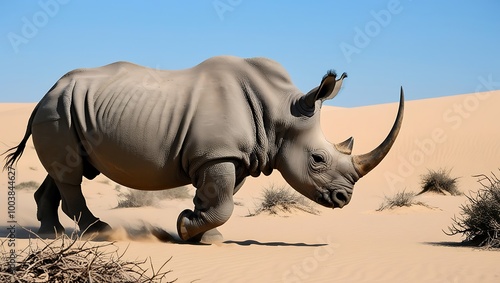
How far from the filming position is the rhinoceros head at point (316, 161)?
8695 mm

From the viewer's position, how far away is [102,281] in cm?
465

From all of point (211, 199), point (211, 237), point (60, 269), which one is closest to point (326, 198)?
point (211, 199)

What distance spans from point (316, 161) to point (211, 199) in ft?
4.50

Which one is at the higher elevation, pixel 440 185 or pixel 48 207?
pixel 440 185

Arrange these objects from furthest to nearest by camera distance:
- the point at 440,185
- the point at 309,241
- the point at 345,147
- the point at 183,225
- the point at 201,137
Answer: the point at 440,185 < the point at 309,241 < the point at 345,147 < the point at 183,225 < the point at 201,137

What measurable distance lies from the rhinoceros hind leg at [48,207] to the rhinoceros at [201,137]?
0.62 m

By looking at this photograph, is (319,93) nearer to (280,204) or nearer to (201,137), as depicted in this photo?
(201,137)

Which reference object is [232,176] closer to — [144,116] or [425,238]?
[144,116]

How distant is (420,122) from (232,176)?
1282 inches

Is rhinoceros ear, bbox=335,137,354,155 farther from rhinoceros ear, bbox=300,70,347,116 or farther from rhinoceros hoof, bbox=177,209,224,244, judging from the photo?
rhinoceros hoof, bbox=177,209,224,244

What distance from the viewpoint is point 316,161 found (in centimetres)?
872

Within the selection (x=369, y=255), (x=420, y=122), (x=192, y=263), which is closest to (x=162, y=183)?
(x=192, y=263)

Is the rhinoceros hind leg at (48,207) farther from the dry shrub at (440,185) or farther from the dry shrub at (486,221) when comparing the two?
→ the dry shrub at (440,185)

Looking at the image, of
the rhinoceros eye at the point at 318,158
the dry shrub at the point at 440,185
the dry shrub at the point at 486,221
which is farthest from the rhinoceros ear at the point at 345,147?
the dry shrub at the point at 440,185
